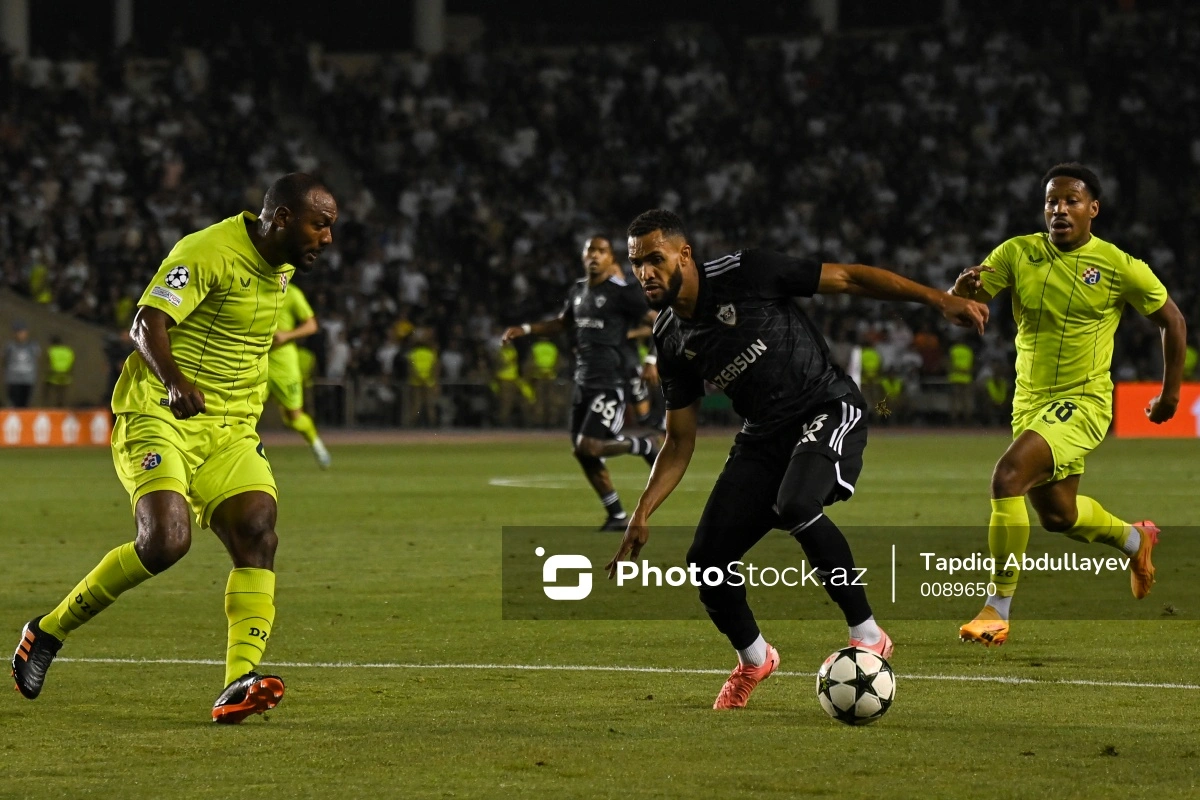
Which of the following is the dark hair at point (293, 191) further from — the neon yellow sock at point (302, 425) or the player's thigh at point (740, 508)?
the neon yellow sock at point (302, 425)

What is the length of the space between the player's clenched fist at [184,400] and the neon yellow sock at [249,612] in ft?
2.32

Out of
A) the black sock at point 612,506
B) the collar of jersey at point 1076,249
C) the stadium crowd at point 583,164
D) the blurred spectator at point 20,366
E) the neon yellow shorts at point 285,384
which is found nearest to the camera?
the collar of jersey at point 1076,249

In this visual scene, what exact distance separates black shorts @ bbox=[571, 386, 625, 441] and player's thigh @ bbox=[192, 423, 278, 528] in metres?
8.19

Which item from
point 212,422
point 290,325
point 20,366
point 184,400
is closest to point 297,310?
point 290,325

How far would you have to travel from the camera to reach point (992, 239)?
3712cm

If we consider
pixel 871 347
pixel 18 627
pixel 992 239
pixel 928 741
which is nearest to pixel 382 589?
pixel 18 627

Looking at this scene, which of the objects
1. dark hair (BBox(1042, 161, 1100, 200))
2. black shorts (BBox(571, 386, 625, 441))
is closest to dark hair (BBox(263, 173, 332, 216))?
dark hair (BBox(1042, 161, 1100, 200))

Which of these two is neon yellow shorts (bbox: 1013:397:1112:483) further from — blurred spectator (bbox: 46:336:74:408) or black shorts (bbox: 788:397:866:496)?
blurred spectator (bbox: 46:336:74:408)

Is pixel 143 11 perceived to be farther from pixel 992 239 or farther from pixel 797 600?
pixel 797 600

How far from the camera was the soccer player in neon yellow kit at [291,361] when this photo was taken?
20.0 m

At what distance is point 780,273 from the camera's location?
7555 mm

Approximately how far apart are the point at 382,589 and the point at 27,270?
26.9m

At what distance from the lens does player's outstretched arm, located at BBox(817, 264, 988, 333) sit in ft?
23.4

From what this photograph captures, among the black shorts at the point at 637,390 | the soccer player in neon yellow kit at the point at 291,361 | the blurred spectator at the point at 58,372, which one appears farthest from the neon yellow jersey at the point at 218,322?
the blurred spectator at the point at 58,372
